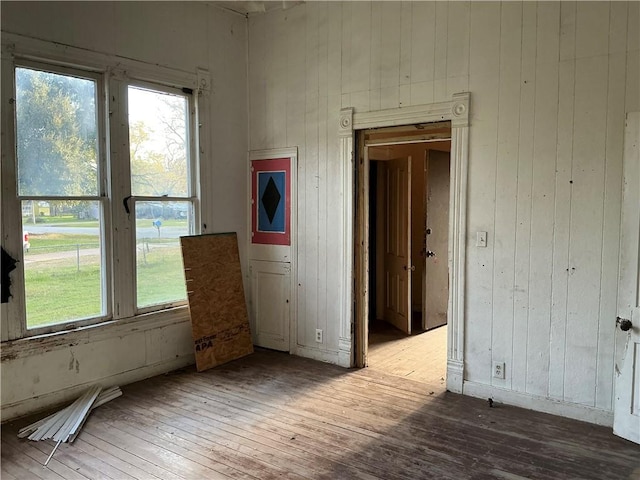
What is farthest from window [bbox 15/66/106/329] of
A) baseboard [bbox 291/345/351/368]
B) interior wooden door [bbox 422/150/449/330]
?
interior wooden door [bbox 422/150/449/330]

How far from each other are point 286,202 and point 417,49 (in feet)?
6.25

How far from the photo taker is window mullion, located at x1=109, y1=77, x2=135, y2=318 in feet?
13.4

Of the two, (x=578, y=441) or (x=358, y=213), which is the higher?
(x=358, y=213)

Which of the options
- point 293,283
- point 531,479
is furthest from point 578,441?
point 293,283

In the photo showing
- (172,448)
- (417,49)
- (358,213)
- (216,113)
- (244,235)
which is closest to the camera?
(172,448)

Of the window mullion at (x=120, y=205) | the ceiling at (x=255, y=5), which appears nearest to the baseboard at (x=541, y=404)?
the window mullion at (x=120, y=205)

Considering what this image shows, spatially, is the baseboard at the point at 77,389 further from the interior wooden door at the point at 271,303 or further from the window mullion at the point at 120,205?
→ the interior wooden door at the point at 271,303

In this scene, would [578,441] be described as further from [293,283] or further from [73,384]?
[73,384]

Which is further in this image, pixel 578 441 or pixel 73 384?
pixel 73 384

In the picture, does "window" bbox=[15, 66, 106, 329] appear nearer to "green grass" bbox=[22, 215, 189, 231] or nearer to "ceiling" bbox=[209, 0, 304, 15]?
"green grass" bbox=[22, 215, 189, 231]

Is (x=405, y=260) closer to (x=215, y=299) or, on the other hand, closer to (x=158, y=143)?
(x=215, y=299)

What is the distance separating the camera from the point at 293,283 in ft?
16.5

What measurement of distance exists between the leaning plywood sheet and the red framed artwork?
0.33m

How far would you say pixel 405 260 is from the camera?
5.93 m
